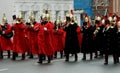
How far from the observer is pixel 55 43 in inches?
1044

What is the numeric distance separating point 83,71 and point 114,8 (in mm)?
46643

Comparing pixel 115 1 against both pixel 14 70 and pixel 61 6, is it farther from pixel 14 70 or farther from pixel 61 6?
pixel 14 70

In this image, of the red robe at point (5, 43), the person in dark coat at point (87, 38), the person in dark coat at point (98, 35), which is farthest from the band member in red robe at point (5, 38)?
the person in dark coat at point (98, 35)

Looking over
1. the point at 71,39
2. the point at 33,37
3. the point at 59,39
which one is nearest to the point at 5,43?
the point at 33,37

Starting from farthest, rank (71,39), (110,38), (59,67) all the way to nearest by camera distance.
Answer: (71,39) < (110,38) < (59,67)

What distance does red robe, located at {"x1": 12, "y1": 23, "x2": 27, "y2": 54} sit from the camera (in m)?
24.4

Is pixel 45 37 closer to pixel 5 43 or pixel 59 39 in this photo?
pixel 5 43

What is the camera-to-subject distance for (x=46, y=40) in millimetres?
22531

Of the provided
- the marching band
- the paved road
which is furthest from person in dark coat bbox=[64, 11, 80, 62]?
the paved road

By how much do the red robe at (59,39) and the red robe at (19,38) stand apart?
225 centimetres

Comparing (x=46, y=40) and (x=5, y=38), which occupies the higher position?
(x=46, y=40)

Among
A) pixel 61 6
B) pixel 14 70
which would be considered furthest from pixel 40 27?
pixel 61 6

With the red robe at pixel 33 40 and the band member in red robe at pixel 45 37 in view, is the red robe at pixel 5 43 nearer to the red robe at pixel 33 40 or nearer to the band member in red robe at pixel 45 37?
the red robe at pixel 33 40

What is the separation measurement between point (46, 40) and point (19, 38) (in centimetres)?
246
